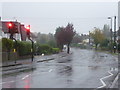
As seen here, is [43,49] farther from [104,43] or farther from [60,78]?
[104,43]

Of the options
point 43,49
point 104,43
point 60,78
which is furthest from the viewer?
point 104,43

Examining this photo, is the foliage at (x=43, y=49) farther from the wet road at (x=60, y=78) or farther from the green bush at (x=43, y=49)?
the wet road at (x=60, y=78)

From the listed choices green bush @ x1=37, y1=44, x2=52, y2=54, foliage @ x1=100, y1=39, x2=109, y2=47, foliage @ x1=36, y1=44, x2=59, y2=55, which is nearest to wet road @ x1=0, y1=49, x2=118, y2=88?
foliage @ x1=36, y1=44, x2=59, y2=55

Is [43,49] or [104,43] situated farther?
[104,43]

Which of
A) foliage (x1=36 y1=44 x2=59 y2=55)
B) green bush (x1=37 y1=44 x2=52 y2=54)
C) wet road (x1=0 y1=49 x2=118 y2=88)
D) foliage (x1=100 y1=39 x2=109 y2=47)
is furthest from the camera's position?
foliage (x1=100 y1=39 x2=109 y2=47)

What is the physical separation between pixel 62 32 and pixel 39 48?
17.7 meters

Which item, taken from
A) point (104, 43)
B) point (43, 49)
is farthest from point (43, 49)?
point (104, 43)

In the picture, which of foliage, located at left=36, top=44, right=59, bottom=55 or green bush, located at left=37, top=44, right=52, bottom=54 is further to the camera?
green bush, located at left=37, top=44, right=52, bottom=54

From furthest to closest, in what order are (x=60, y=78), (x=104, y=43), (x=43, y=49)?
(x=104, y=43) → (x=43, y=49) → (x=60, y=78)

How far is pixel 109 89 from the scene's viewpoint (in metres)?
13.9

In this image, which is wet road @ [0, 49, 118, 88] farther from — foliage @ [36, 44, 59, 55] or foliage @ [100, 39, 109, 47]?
foliage @ [100, 39, 109, 47]

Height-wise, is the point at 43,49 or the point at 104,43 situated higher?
the point at 104,43

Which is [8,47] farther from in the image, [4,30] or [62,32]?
[62,32]

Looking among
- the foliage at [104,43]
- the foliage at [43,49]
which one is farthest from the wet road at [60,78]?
the foliage at [104,43]
